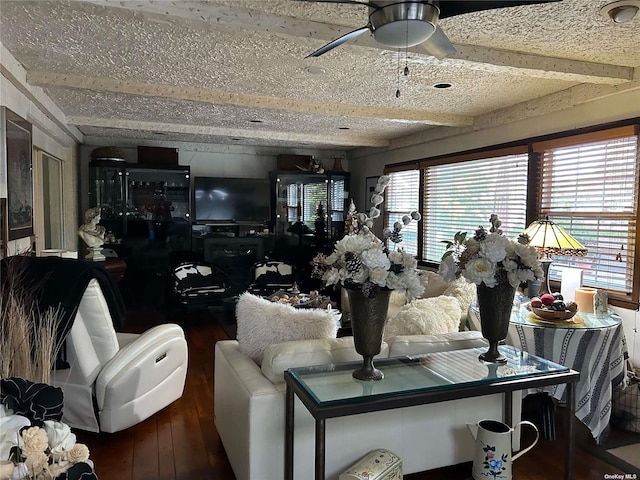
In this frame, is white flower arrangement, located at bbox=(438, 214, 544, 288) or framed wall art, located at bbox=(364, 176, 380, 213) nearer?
white flower arrangement, located at bbox=(438, 214, 544, 288)

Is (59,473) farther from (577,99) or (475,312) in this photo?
(577,99)

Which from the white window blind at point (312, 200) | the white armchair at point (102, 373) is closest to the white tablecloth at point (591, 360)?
the white armchair at point (102, 373)

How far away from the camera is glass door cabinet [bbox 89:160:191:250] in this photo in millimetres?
6285

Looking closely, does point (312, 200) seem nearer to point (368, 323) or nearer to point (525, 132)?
point (525, 132)

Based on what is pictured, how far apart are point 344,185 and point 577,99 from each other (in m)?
4.18

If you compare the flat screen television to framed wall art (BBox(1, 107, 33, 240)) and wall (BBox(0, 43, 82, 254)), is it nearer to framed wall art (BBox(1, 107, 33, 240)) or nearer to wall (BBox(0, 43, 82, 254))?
wall (BBox(0, 43, 82, 254))

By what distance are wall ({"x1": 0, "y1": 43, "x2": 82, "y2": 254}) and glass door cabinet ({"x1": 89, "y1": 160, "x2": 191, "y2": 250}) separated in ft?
1.22

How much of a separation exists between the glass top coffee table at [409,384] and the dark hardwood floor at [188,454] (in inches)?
17.8

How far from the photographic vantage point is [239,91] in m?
3.87

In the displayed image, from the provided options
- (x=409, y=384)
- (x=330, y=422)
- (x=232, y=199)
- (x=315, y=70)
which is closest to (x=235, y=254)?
(x=232, y=199)

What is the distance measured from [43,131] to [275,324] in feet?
12.5

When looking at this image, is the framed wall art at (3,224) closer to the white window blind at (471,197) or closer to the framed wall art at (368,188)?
the white window blind at (471,197)

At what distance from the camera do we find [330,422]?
211 centimetres

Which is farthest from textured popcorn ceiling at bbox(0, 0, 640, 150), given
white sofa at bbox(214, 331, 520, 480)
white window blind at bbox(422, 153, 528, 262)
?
white sofa at bbox(214, 331, 520, 480)
